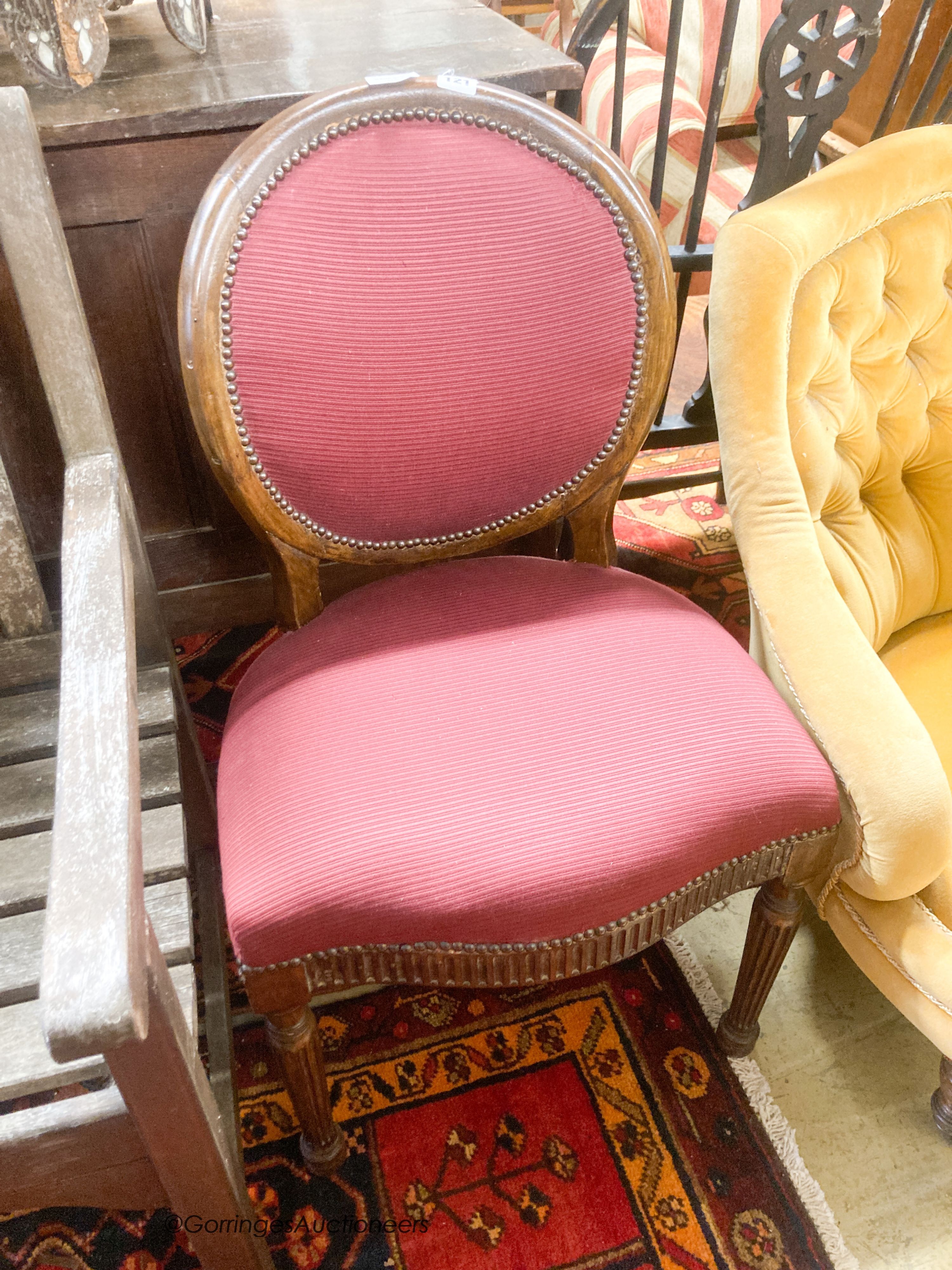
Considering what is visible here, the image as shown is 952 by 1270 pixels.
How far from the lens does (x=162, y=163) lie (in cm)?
95

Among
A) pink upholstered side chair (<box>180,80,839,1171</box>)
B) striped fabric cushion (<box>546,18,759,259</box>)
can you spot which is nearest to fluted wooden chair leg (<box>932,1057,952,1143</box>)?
pink upholstered side chair (<box>180,80,839,1171</box>)

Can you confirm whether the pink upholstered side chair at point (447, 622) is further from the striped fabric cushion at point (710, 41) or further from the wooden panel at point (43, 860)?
the striped fabric cushion at point (710, 41)

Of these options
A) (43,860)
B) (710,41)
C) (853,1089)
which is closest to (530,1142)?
(853,1089)

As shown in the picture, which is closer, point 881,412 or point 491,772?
point 491,772

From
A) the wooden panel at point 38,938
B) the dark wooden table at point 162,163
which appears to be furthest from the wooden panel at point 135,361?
the wooden panel at point 38,938

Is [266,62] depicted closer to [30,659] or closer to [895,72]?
[30,659]

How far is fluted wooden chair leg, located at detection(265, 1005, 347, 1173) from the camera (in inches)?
32.7

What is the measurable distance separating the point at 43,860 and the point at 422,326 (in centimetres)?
61

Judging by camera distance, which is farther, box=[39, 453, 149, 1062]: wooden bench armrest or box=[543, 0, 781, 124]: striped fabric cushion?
box=[543, 0, 781, 124]: striped fabric cushion

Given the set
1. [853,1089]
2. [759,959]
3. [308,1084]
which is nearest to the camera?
[308,1084]

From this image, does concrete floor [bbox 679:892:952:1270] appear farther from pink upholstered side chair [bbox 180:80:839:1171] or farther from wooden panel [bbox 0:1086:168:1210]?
wooden panel [bbox 0:1086:168:1210]

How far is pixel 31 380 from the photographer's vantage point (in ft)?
3.48

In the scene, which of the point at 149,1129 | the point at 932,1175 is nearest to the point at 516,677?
the point at 149,1129

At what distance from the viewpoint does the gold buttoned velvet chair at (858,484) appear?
854mm
